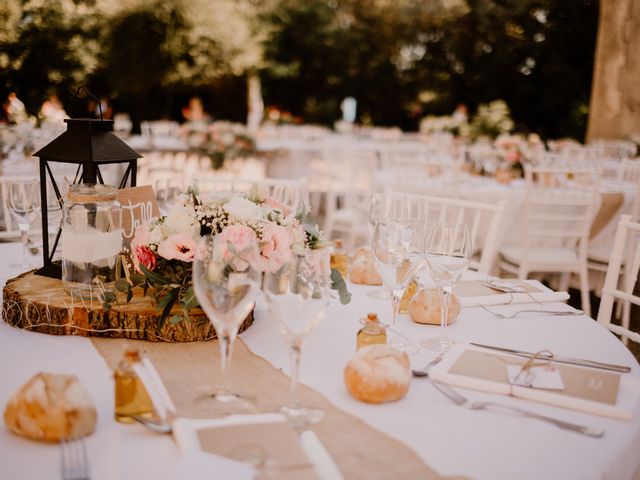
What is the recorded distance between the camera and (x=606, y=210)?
4.91m

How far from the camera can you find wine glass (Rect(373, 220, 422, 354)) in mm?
1473

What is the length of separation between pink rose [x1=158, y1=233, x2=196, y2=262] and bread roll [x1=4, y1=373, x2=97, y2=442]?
0.43m

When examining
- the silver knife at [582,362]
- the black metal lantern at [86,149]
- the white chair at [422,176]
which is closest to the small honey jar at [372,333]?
the silver knife at [582,362]

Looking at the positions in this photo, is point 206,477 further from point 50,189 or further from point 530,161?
point 530,161

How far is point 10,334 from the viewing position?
1499mm

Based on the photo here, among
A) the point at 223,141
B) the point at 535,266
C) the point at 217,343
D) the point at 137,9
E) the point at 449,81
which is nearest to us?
the point at 217,343

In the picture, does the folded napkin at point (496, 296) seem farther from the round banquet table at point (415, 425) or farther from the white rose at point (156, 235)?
Answer: the white rose at point (156, 235)

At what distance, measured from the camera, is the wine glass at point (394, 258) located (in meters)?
1.47

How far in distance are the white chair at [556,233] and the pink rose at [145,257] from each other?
3.08m

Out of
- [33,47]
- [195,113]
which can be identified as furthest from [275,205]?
[195,113]

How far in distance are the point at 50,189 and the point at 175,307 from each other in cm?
127

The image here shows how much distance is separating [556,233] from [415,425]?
131 inches

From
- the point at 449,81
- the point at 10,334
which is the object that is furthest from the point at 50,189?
the point at 449,81

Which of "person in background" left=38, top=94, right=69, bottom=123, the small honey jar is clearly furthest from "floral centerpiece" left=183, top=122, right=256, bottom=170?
the small honey jar
